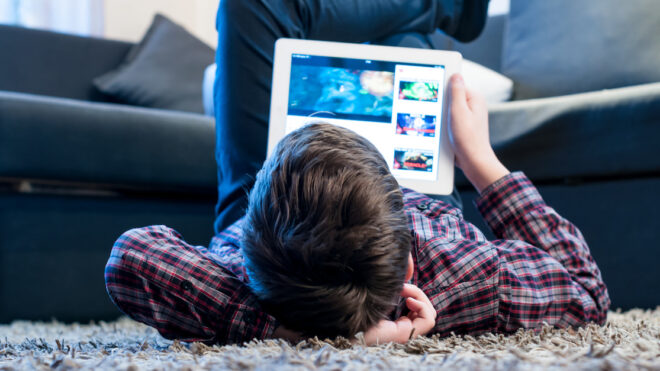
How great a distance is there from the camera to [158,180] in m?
1.10

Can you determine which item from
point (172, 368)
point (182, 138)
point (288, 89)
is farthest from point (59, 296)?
point (172, 368)

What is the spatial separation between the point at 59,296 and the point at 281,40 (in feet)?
2.16

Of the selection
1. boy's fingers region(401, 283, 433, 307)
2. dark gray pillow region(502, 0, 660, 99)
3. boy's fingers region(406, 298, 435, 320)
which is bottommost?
boy's fingers region(406, 298, 435, 320)

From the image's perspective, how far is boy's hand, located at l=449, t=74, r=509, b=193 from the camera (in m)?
0.76

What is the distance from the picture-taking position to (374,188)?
47 centimetres

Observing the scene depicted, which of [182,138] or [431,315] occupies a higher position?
[182,138]

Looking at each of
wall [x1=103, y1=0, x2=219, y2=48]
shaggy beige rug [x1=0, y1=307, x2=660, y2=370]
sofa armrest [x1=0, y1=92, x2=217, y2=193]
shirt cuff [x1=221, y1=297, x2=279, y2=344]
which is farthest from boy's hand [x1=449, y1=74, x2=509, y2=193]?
wall [x1=103, y1=0, x2=219, y2=48]

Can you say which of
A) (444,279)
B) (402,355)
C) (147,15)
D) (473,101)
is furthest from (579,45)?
(147,15)

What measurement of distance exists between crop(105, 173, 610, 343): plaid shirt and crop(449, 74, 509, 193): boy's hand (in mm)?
50

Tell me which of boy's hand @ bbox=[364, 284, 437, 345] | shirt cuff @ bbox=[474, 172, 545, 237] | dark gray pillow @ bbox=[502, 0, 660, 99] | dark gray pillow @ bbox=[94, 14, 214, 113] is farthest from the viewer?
dark gray pillow @ bbox=[94, 14, 214, 113]

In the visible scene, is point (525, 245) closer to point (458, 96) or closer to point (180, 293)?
point (458, 96)

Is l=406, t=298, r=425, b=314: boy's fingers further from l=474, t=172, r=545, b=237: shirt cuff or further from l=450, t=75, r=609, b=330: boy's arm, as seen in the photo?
l=474, t=172, r=545, b=237: shirt cuff

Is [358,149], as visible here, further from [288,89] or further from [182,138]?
[182,138]

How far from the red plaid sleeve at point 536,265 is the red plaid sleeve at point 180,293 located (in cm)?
28
